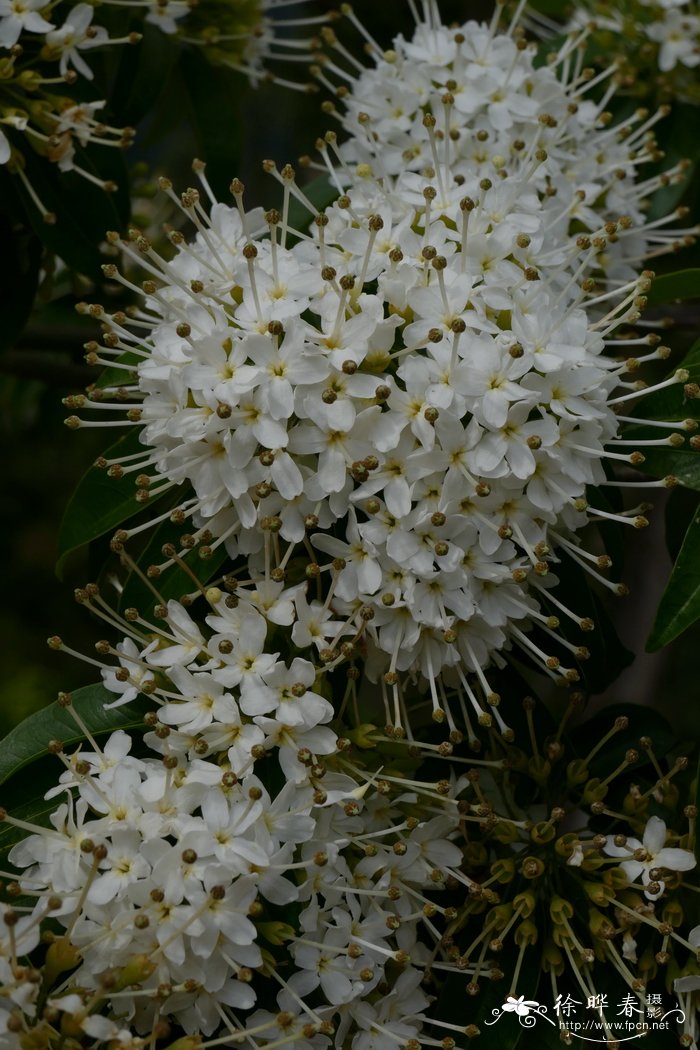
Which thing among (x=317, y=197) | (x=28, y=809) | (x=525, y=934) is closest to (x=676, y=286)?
(x=317, y=197)

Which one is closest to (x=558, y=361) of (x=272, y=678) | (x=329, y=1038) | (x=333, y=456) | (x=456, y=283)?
(x=456, y=283)

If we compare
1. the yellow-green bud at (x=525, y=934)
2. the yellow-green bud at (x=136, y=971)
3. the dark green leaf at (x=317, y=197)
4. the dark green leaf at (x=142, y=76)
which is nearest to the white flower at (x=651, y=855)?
the yellow-green bud at (x=525, y=934)

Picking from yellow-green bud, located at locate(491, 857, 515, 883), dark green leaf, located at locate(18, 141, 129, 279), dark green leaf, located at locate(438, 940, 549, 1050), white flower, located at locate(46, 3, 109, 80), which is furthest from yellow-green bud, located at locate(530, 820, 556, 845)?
white flower, located at locate(46, 3, 109, 80)

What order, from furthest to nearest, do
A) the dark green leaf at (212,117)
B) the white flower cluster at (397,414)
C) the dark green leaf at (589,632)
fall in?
the dark green leaf at (212,117) < the dark green leaf at (589,632) < the white flower cluster at (397,414)

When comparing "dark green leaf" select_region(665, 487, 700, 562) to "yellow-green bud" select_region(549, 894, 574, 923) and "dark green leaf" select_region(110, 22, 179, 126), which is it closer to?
"yellow-green bud" select_region(549, 894, 574, 923)

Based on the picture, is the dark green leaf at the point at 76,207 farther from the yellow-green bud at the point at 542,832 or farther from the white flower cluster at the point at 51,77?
the yellow-green bud at the point at 542,832

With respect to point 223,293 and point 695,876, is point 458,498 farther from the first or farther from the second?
point 695,876
